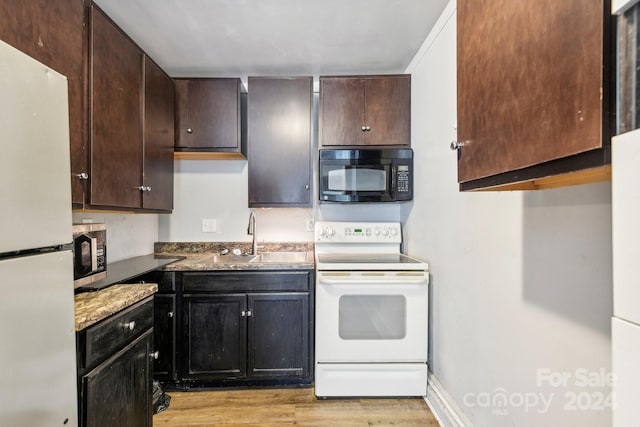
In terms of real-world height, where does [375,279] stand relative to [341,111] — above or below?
below

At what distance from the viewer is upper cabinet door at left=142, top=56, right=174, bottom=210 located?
178cm

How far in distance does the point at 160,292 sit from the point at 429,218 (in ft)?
6.03

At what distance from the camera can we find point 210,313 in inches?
74.0

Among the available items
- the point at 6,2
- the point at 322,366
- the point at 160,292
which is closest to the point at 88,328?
the point at 160,292

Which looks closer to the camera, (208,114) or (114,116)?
(114,116)

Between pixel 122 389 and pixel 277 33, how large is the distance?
1967 millimetres

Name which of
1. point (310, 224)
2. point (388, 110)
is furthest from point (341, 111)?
point (310, 224)

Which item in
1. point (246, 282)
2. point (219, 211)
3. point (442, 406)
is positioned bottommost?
point (442, 406)

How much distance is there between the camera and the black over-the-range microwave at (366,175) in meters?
2.12

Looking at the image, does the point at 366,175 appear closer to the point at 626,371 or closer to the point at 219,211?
the point at 219,211

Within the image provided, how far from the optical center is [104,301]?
1.09 meters

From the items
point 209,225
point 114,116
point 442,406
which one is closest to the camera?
point 114,116

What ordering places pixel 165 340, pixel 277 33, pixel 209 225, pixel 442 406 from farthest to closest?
pixel 209 225
pixel 165 340
pixel 277 33
pixel 442 406

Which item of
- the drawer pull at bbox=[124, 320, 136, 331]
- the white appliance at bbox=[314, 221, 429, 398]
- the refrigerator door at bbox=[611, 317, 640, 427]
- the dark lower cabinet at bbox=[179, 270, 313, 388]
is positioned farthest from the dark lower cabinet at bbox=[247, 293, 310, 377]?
the refrigerator door at bbox=[611, 317, 640, 427]
